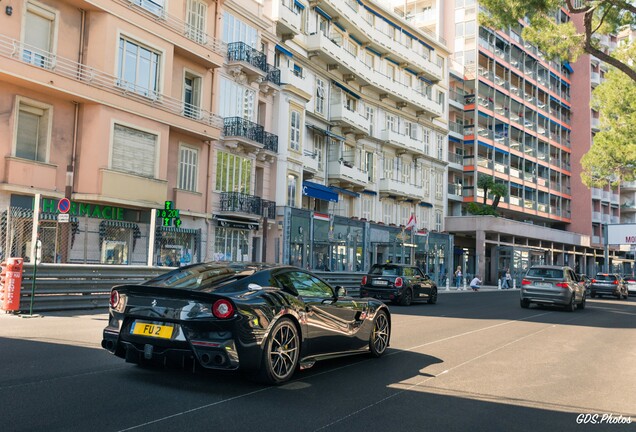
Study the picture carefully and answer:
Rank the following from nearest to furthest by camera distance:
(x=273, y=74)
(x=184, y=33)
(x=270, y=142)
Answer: (x=184, y=33) < (x=270, y=142) < (x=273, y=74)

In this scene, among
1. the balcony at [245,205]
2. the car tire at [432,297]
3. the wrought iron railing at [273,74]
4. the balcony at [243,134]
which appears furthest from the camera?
the wrought iron railing at [273,74]

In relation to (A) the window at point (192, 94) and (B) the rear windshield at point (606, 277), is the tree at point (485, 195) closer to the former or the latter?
(B) the rear windshield at point (606, 277)

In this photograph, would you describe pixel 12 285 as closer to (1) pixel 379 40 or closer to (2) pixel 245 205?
(2) pixel 245 205

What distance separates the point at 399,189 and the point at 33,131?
29.2m


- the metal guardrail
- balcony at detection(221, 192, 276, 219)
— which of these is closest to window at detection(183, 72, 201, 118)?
balcony at detection(221, 192, 276, 219)

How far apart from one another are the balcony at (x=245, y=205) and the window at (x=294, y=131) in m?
4.24

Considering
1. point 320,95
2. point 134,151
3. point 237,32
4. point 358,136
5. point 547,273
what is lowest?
point 547,273

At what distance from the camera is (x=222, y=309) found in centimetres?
588

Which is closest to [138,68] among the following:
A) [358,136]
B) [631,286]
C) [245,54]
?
[245,54]

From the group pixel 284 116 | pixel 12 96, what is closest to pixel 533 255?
pixel 284 116

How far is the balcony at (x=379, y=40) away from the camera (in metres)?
37.1

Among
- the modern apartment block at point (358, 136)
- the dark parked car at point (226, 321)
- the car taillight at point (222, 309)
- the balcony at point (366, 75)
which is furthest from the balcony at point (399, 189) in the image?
the car taillight at point (222, 309)

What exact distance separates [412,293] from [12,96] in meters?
15.6

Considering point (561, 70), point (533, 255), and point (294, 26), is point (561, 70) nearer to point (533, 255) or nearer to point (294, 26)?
point (533, 255)
